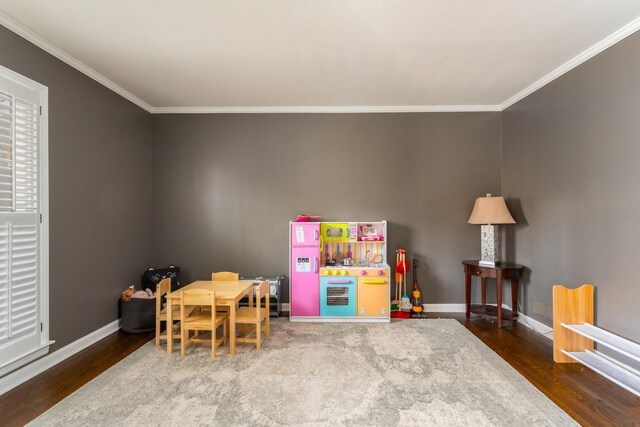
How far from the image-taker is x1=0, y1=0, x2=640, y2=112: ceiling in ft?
7.88

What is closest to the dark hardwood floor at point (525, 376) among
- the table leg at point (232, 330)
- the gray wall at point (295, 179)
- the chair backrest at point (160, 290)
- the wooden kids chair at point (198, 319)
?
the chair backrest at point (160, 290)

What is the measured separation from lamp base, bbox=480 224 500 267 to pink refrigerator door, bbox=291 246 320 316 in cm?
206

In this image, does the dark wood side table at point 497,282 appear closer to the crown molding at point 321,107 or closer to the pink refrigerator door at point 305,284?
the pink refrigerator door at point 305,284

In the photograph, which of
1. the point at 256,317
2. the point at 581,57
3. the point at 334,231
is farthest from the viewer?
the point at 334,231

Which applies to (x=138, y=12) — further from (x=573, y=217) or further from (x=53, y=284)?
(x=573, y=217)

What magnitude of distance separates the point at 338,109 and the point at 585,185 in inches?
115

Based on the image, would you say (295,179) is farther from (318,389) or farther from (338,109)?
(318,389)

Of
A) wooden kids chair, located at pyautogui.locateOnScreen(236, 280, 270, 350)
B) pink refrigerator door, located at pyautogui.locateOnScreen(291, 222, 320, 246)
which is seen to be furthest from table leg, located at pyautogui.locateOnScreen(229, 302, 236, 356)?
pink refrigerator door, located at pyautogui.locateOnScreen(291, 222, 320, 246)

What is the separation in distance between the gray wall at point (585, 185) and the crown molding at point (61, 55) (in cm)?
485

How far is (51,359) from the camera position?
2.91m

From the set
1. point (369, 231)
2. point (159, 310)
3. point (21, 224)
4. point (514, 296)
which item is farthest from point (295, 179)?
point (514, 296)

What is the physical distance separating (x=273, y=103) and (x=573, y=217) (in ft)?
12.0

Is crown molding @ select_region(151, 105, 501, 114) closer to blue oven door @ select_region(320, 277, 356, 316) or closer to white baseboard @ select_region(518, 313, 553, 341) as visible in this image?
blue oven door @ select_region(320, 277, 356, 316)

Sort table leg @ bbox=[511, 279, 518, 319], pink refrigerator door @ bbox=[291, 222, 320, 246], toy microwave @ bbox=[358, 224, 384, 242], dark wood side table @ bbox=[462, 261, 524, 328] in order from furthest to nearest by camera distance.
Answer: toy microwave @ bbox=[358, 224, 384, 242], pink refrigerator door @ bbox=[291, 222, 320, 246], table leg @ bbox=[511, 279, 518, 319], dark wood side table @ bbox=[462, 261, 524, 328]
